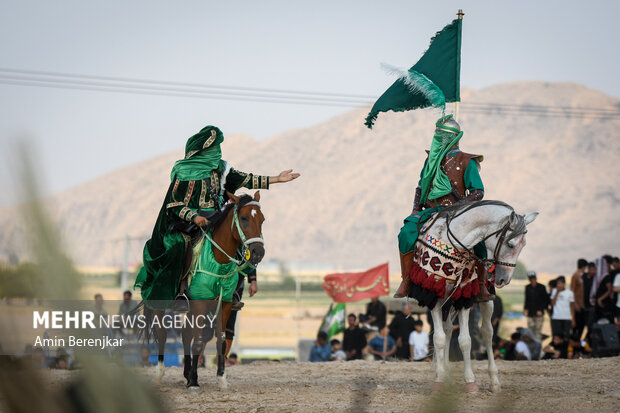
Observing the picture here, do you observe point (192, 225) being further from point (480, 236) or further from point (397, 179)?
point (397, 179)

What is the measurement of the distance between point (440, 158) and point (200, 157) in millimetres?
2689

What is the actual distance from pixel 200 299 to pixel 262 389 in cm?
123

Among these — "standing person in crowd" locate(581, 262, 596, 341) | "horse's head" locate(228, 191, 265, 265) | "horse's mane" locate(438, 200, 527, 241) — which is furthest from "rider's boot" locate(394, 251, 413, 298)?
"standing person in crowd" locate(581, 262, 596, 341)

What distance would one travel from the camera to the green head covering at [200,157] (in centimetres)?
931

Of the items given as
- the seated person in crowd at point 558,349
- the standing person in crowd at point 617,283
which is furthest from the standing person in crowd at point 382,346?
the standing person in crowd at point 617,283

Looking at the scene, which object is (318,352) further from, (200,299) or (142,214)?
(142,214)

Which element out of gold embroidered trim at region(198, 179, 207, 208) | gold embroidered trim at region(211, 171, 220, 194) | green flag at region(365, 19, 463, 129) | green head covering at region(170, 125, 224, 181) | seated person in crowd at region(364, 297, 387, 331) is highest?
green flag at region(365, 19, 463, 129)

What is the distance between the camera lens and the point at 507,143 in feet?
515

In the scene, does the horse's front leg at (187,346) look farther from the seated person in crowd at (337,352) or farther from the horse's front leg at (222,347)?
the seated person in crowd at (337,352)

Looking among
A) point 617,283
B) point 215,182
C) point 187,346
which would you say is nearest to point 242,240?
point 215,182

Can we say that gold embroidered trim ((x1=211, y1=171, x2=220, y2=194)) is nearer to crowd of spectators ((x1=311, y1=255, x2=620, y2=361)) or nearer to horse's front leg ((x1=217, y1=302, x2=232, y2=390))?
horse's front leg ((x1=217, y1=302, x2=232, y2=390))

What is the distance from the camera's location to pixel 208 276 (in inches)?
352

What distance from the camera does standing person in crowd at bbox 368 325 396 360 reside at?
50.1 feet

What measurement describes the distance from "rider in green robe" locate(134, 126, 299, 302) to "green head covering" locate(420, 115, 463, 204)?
5.43 feet
